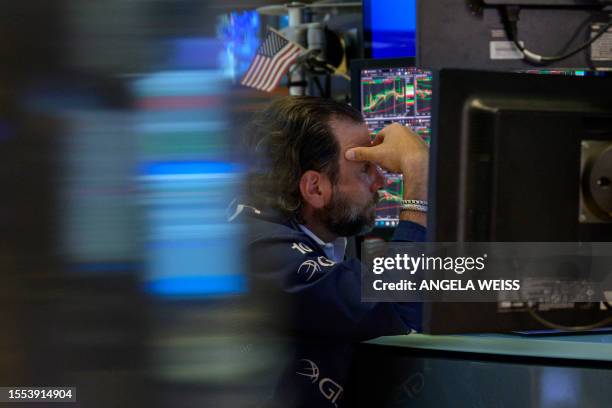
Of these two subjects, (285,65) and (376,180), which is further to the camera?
(285,65)

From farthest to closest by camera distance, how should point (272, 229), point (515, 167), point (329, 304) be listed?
point (272, 229), point (329, 304), point (515, 167)

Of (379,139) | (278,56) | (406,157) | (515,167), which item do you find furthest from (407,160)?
(278,56)

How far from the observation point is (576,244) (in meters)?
1.46

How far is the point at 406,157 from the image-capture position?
6.72 ft

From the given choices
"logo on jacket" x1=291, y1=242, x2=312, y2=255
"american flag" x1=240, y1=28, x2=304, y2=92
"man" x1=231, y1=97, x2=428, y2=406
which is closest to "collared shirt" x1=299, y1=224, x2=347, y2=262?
"man" x1=231, y1=97, x2=428, y2=406

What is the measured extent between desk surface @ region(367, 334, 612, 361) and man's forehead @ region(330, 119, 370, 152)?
1.62ft

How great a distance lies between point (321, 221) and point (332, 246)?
80 millimetres

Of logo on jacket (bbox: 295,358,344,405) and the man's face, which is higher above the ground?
the man's face

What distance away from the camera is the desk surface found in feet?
6.48

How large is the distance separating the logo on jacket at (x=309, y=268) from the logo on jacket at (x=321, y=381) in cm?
19

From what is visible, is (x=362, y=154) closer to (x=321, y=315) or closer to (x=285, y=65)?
(x=321, y=315)

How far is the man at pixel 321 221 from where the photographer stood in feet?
6.56

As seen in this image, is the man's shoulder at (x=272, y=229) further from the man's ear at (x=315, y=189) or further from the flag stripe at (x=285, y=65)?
the flag stripe at (x=285, y=65)

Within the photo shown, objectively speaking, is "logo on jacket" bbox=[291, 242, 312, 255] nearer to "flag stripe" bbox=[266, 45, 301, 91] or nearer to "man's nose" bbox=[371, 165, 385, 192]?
"man's nose" bbox=[371, 165, 385, 192]
